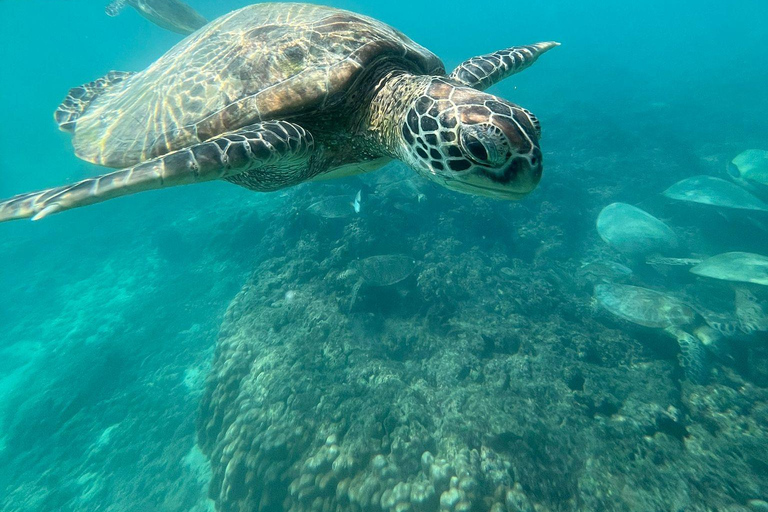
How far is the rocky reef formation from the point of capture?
3.46 metres

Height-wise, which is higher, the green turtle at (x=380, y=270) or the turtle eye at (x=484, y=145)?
the turtle eye at (x=484, y=145)

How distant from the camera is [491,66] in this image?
4.11m

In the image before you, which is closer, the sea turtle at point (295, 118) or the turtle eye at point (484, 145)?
the turtle eye at point (484, 145)

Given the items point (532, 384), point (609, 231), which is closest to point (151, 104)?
point (532, 384)

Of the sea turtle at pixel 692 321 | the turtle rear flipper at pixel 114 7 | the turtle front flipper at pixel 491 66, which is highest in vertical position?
the turtle rear flipper at pixel 114 7

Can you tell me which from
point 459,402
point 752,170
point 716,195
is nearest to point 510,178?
point 459,402

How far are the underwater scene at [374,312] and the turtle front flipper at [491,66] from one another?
8cm

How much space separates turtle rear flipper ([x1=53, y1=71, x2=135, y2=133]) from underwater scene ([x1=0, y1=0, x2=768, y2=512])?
43 millimetres

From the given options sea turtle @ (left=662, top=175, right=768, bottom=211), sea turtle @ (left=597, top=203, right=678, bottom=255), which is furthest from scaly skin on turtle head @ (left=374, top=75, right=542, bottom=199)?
sea turtle @ (left=662, top=175, right=768, bottom=211)

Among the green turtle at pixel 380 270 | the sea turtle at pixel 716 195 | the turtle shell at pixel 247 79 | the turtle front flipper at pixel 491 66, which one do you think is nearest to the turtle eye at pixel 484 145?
the turtle shell at pixel 247 79

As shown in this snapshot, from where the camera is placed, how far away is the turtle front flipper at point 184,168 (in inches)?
85.3

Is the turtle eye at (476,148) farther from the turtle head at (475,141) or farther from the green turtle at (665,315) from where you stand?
the green turtle at (665,315)

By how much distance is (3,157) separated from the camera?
3403cm

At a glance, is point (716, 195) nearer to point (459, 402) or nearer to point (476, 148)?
point (459, 402)
